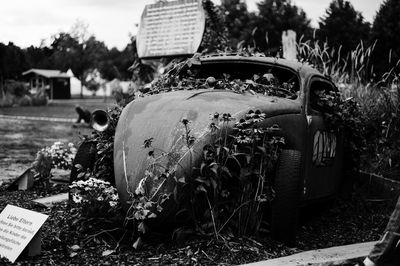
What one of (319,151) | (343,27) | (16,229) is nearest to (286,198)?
(319,151)

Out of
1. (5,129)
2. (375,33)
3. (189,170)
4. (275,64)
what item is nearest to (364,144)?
(275,64)

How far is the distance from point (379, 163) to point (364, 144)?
94cm

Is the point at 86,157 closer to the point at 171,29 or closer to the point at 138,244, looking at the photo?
the point at 138,244

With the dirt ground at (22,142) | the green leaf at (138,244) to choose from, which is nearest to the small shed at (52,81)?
the dirt ground at (22,142)

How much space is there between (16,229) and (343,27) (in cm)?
3195

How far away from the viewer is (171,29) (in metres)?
8.61

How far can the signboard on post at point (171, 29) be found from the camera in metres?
8.32

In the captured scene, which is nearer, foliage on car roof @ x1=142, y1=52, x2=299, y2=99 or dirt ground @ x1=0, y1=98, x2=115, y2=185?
foliage on car roof @ x1=142, y1=52, x2=299, y2=99

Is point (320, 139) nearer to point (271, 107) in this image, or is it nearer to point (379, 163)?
point (271, 107)

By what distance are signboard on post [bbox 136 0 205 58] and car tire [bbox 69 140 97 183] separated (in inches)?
145

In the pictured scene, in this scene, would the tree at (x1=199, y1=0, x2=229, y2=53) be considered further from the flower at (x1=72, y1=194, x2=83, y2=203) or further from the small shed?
the small shed

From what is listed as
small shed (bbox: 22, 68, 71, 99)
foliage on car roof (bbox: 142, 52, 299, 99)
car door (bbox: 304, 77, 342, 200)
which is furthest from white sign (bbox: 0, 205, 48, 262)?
small shed (bbox: 22, 68, 71, 99)

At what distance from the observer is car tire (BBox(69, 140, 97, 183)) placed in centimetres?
488

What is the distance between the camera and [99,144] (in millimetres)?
4676
